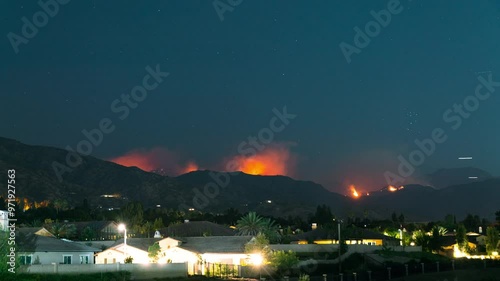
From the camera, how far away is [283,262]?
3221 inches

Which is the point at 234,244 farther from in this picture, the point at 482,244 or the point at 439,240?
the point at 482,244

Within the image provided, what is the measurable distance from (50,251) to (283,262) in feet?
82.9

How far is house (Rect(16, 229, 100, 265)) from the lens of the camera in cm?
7769

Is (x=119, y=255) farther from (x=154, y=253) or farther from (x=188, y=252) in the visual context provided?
(x=188, y=252)

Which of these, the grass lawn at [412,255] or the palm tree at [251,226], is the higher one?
the palm tree at [251,226]

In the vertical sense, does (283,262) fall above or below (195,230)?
below

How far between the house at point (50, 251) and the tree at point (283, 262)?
840 inches

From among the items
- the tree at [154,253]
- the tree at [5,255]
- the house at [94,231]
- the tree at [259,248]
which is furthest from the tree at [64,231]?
the tree at [5,255]

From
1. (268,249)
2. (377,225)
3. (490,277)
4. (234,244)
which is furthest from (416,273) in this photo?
(377,225)

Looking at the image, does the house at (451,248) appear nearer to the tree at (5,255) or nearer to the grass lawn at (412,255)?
the grass lawn at (412,255)

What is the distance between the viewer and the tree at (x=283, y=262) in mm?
80312

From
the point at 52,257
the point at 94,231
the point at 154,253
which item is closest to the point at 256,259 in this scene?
the point at 154,253

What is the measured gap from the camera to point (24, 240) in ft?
268

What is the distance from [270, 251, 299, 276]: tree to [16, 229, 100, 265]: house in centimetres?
2135
